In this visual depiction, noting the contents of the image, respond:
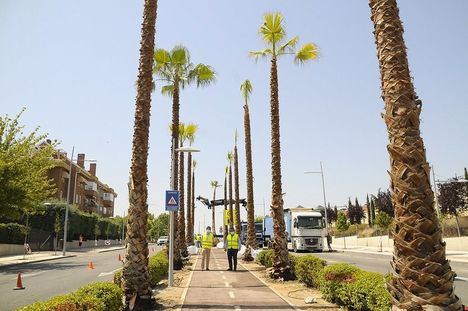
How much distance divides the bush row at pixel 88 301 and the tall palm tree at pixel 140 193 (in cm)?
122

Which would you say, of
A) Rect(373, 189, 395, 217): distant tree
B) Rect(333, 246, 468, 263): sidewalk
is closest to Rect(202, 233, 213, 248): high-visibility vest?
→ Rect(333, 246, 468, 263): sidewalk

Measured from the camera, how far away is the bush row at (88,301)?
19.0 ft

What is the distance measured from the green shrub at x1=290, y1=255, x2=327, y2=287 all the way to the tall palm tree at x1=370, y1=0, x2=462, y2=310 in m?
8.50

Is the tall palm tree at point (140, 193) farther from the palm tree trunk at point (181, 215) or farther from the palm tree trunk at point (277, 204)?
the palm tree trunk at point (181, 215)

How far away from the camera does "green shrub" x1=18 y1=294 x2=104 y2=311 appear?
5.71 meters

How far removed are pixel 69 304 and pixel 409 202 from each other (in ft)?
16.9

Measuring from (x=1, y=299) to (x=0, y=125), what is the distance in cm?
1830

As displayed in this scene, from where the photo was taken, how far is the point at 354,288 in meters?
8.91

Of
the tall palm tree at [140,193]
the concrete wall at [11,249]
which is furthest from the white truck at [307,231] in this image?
the concrete wall at [11,249]

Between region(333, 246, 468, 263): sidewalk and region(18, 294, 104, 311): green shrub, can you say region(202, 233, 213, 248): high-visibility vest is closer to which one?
region(18, 294, 104, 311): green shrub

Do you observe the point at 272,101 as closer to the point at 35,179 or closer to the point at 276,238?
the point at 276,238

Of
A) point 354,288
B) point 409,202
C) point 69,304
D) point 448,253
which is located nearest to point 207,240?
point 354,288

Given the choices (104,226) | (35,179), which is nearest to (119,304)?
(35,179)

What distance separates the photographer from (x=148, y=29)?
11.6 metres
